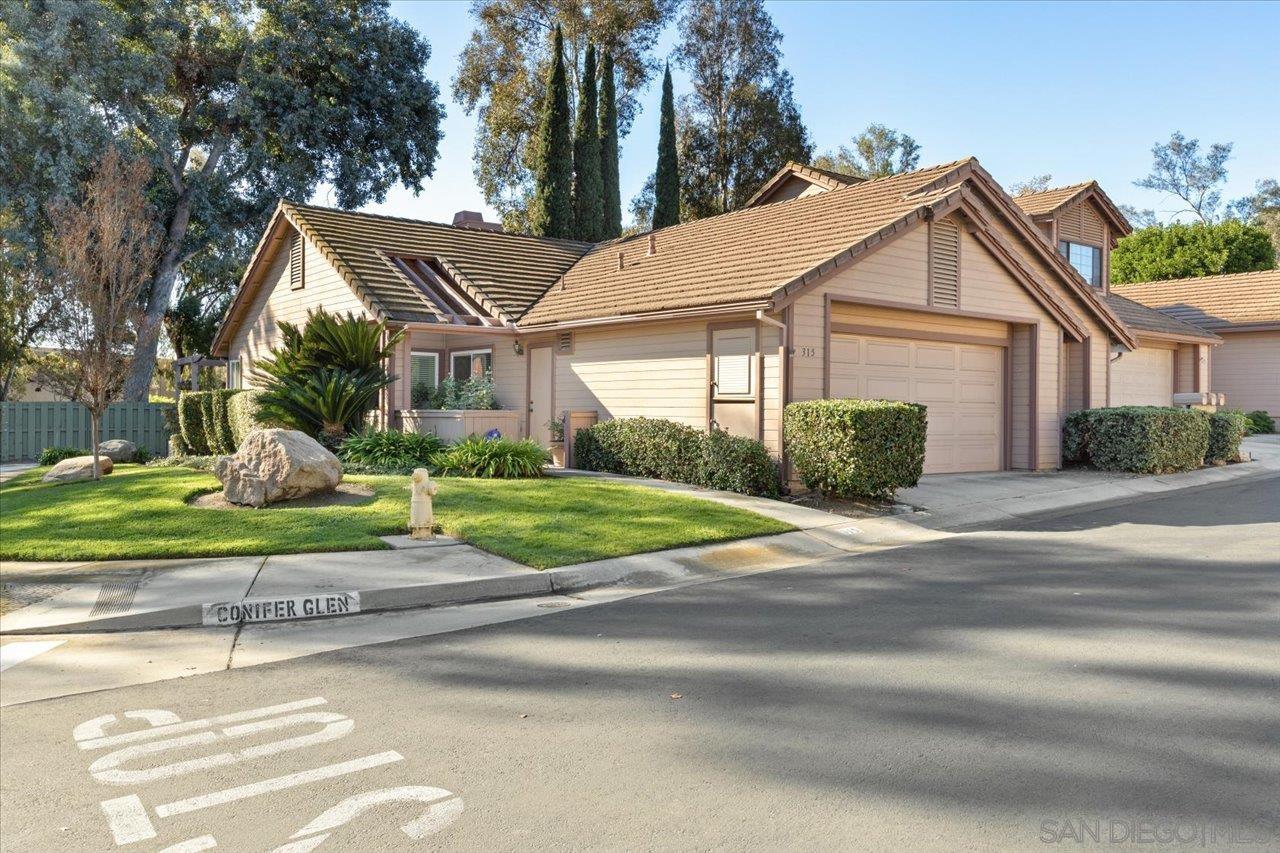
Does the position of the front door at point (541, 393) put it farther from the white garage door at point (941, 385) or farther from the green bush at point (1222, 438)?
the green bush at point (1222, 438)

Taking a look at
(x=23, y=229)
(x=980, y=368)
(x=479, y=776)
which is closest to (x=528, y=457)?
(x=980, y=368)

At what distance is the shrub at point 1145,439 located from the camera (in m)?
17.5

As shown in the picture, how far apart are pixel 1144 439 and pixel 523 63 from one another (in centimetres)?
3129

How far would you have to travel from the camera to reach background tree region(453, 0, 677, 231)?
132 ft

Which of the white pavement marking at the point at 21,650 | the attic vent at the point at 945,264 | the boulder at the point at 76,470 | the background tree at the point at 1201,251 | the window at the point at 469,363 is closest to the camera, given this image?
the white pavement marking at the point at 21,650

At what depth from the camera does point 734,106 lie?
140 feet

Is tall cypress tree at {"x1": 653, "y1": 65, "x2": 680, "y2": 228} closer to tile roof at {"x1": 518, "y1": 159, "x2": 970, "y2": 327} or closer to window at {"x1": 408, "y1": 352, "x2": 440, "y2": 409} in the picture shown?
tile roof at {"x1": 518, "y1": 159, "x2": 970, "y2": 327}

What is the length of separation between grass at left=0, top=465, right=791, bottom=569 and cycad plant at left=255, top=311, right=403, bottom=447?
333cm

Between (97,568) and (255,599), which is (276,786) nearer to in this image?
(255,599)

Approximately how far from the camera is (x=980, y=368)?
18062mm

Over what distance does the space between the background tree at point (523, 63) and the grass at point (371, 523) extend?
29417 millimetres

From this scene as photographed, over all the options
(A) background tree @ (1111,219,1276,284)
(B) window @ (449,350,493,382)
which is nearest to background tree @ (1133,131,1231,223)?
(A) background tree @ (1111,219,1276,284)

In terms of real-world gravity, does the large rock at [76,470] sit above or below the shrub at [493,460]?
below

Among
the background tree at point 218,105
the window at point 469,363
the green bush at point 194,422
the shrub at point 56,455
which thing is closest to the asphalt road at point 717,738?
the window at point 469,363
